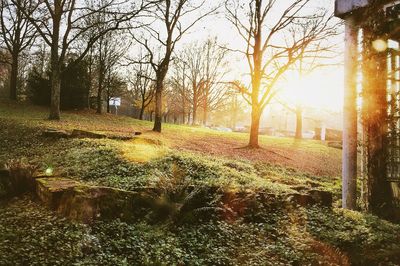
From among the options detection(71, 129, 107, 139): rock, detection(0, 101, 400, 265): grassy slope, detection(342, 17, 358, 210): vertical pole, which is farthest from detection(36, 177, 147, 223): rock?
detection(71, 129, 107, 139): rock

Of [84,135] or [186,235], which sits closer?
[186,235]

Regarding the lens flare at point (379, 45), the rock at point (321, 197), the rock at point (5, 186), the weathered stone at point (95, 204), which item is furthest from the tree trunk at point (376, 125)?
the rock at point (5, 186)

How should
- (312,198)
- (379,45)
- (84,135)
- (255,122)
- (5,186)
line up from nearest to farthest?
(5,186), (312,198), (379,45), (84,135), (255,122)

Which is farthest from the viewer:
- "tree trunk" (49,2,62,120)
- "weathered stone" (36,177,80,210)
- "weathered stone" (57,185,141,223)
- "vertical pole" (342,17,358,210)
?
"tree trunk" (49,2,62,120)

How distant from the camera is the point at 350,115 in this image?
9.83 m

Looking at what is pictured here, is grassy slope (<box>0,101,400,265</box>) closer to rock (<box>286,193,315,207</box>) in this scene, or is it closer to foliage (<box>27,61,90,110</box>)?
rock (<box>286,193,315,207</box>)

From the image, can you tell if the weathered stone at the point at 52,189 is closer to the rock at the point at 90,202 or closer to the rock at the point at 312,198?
the rock at the point at 90,202

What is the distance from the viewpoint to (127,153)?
10406 mm

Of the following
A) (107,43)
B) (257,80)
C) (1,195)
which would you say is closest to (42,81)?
(107,43)

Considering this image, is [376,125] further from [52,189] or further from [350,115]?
[52,189]

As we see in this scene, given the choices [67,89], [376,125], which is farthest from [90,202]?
[67,89]

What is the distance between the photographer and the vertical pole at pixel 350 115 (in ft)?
32.0

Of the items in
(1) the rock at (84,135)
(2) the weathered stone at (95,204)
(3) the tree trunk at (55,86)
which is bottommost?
(2) the weathered stone at (95,204)

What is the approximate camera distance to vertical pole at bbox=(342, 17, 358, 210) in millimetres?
9742
